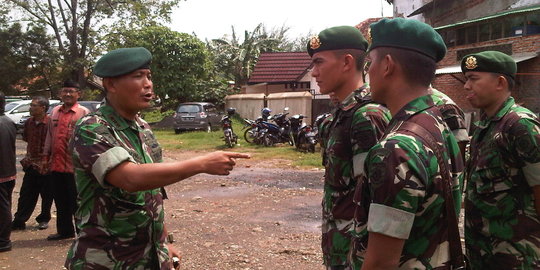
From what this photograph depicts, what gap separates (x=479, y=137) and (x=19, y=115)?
22342 millimetres

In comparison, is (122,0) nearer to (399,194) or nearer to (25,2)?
(25,2)

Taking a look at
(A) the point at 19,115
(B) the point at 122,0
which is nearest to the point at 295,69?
(B) the point at 122,0

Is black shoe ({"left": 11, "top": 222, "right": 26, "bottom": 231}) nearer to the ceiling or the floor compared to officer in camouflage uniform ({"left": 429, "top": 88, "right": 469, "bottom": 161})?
nearer to the floor

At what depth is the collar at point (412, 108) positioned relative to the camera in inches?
68.7

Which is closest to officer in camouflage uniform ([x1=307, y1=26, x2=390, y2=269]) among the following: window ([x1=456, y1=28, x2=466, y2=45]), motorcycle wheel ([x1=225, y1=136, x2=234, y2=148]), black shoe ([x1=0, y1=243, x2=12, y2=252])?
black shoe ([x1=0, y1=243, x2=12, y2=252])

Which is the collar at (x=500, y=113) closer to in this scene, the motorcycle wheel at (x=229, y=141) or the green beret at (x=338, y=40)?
the green beret at (x=338, y=40)

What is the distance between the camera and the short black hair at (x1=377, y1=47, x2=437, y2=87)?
5.87 ft

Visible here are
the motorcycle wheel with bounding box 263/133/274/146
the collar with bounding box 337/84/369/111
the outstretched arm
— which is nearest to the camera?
the outstretched arm

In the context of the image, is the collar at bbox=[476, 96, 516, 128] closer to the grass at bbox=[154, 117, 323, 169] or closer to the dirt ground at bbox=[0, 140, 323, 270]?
the dirt ground at bbox=[0, 140, 323, 270]

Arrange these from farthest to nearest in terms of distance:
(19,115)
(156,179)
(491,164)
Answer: (19,115), (491,164), (156,179)

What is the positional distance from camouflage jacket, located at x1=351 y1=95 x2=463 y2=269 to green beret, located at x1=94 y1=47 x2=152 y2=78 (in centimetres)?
131

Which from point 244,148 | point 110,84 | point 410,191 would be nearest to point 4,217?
point 110,84

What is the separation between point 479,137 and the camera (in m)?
2.89

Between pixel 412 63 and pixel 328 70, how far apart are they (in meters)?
1.10
